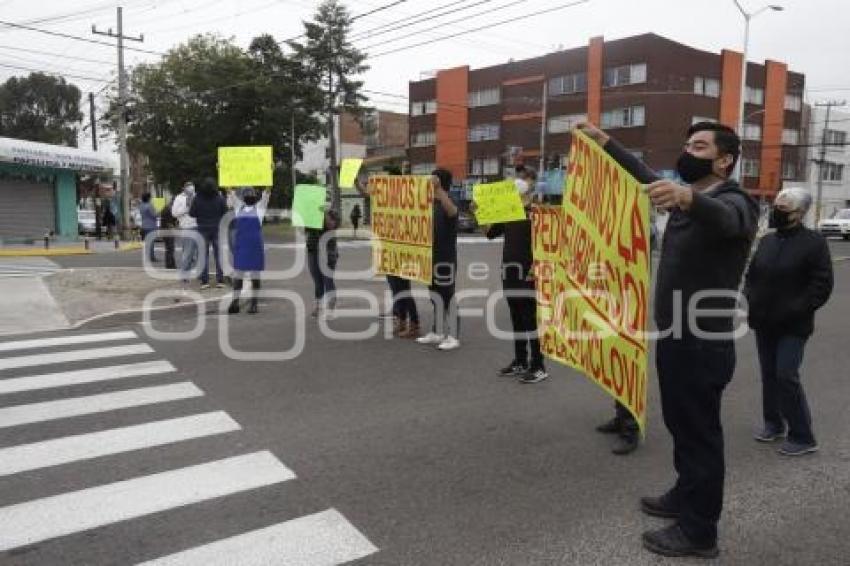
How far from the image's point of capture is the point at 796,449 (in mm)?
4895

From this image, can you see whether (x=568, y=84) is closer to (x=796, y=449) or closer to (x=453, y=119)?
(x=453, y=119)

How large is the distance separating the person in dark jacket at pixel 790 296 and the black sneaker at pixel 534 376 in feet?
7.04

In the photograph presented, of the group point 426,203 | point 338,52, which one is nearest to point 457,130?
point 338,52

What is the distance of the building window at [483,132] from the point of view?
191 ft

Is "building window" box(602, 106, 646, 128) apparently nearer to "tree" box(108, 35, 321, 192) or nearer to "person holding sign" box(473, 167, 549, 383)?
"tree" box(108, 35, 321, 192)

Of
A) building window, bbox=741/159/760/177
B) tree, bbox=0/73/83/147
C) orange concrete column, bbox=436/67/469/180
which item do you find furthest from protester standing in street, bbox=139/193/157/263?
tree, bbox=0/73/83/147

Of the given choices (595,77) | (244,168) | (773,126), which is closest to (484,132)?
(595,77)

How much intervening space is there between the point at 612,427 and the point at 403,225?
171 inches

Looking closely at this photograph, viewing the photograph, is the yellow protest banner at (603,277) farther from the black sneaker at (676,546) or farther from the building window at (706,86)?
the building window at (706,86)

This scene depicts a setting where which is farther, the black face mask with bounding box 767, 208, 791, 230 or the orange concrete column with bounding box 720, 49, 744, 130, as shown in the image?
the orange concrete column with bounding box 720, 49, 744, 130

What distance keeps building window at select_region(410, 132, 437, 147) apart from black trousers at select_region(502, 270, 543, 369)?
57.8 metres

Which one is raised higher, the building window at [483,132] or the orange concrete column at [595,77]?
the orange concrete column at [595,77]

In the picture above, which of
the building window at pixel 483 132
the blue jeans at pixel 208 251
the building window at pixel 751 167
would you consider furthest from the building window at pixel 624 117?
the blue jeans at pixel 208 251

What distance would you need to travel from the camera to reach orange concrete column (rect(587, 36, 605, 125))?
51.2 m
